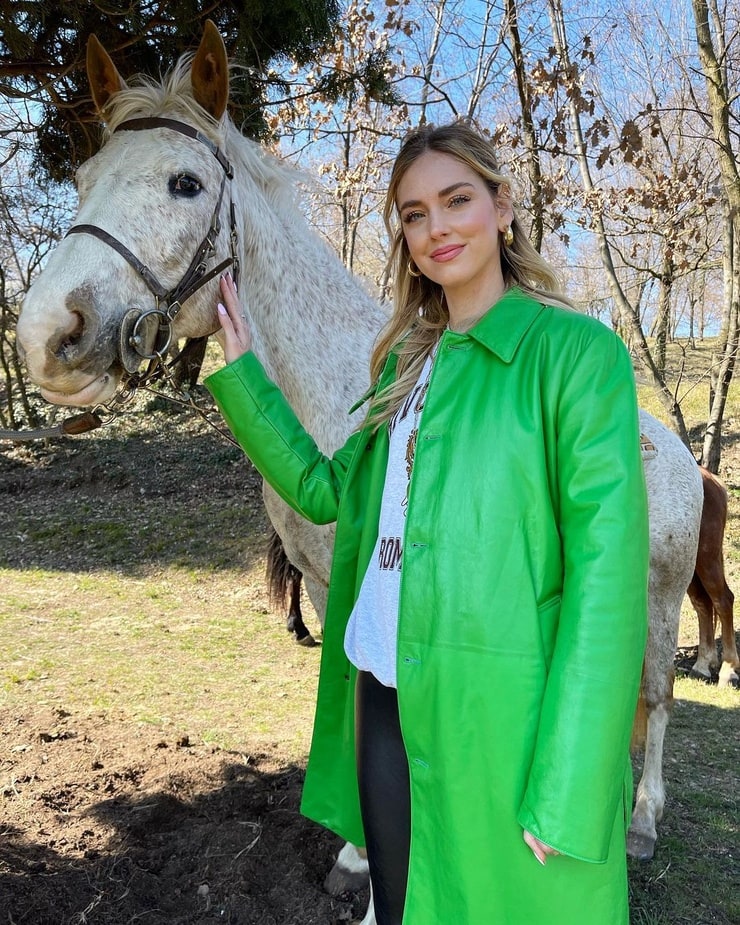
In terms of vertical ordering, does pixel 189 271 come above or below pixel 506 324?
above

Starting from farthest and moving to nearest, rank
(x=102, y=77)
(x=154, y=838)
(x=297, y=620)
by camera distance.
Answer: (x=297, y=620) < (x=154, y=838) < (x=102, y=77)

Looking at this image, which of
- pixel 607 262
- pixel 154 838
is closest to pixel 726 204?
pixel 607 262

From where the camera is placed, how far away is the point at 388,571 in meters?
1.46

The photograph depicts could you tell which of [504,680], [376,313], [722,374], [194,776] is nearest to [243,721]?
[194,776]

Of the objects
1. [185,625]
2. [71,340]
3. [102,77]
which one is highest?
[102,77]

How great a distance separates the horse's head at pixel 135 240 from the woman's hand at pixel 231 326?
0.18ft

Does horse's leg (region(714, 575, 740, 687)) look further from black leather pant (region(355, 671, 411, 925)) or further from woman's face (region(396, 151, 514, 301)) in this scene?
woman's face (region(396, 151, 514, 301))

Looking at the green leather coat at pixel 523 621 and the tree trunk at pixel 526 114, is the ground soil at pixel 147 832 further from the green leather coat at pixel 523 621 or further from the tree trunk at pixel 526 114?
the tree trunk at pixel 526 114

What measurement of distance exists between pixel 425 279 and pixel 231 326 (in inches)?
20.6

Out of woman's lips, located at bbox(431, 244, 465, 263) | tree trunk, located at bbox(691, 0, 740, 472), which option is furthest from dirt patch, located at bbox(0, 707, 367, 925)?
tree trunk, located at bbox(691, 0, 740, 472)

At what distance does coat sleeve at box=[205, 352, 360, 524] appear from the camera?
1679mm

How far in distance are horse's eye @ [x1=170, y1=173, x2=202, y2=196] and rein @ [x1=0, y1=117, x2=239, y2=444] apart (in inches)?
3.1

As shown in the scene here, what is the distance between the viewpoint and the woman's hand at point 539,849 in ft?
3.94

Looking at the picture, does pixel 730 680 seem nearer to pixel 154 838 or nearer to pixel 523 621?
pixel 154 838
